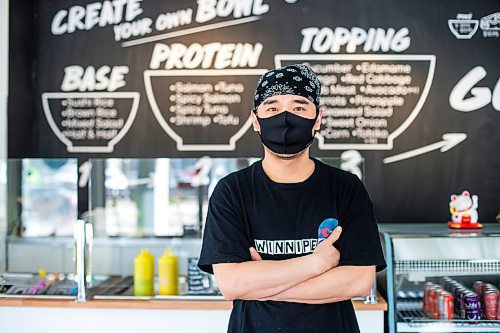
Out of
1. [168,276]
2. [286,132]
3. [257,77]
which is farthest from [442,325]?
[257,77]

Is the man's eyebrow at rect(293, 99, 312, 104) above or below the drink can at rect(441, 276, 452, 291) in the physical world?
above

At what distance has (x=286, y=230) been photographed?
1712mm

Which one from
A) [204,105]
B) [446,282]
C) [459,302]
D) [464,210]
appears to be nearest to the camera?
[459,302]

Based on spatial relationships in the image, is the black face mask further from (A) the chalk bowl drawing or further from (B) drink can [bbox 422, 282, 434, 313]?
(A) the chalk bowl drawing

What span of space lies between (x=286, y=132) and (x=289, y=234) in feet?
0.95

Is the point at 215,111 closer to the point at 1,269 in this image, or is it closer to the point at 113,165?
the point at 113,165

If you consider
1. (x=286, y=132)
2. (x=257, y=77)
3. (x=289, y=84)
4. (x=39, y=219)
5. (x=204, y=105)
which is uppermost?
(x=257, y=77)

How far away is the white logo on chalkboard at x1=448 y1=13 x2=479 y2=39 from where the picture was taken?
3.94 metres

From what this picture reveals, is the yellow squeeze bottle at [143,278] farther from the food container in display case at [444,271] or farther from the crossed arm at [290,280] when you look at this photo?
the crossed arm at [290,280]

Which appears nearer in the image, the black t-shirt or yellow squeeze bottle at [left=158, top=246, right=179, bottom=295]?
the black t-shirt

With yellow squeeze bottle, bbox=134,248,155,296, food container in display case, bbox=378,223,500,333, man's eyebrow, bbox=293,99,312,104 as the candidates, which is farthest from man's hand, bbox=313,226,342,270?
yellow squeeze bottle, bbox=134,248,155,296

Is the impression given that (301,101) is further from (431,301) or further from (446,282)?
(446,282)

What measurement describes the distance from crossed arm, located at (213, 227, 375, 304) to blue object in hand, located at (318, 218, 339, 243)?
0.03 m

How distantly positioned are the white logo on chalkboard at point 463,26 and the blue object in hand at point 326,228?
8.75 feet
